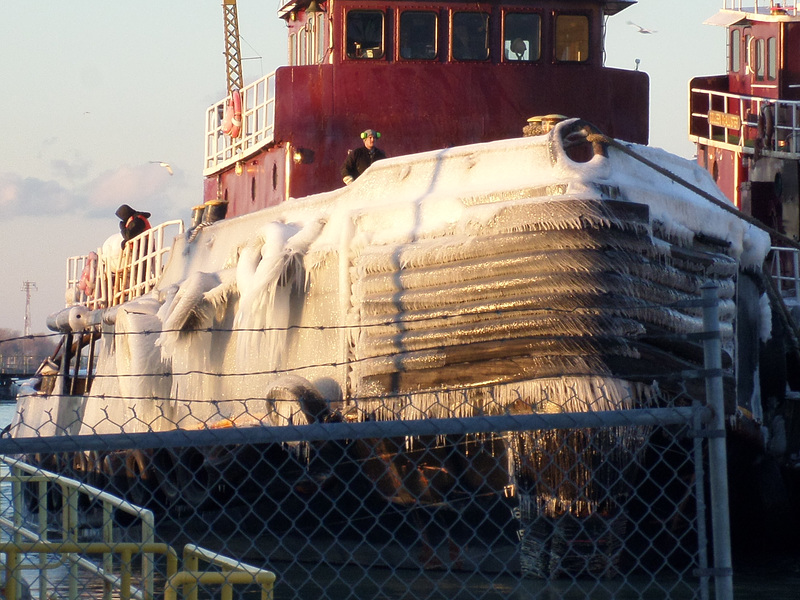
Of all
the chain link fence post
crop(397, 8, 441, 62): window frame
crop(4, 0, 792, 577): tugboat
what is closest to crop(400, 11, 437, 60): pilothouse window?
crop(397, 8, 441, 62): window frame

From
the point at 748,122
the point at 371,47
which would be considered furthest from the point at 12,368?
the point at 371,47

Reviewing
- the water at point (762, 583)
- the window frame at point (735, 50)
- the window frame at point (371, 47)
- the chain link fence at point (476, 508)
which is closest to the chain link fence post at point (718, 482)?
the chain link fence at point (476, 508)

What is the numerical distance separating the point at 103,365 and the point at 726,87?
14.4 m

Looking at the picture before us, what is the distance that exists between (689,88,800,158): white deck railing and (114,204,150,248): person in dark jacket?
8.70m

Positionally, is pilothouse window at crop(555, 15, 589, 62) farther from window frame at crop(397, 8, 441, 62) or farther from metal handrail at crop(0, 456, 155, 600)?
metal handrail at crop(0, 456, 155, 600)

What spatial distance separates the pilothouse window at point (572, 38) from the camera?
→ 1426 centimetres

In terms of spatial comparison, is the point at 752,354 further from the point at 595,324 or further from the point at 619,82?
the point at 619,82

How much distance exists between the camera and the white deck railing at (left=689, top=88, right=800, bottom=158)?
19.2 meters

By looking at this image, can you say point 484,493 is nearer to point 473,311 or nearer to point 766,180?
point 473,311

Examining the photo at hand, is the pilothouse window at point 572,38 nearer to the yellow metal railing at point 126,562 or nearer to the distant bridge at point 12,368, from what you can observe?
the yellow metal railing at point 126,562

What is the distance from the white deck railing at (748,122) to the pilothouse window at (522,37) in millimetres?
5435

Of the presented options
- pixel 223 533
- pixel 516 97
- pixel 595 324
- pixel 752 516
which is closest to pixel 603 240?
pixel 595 324

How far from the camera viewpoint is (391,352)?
8.95m

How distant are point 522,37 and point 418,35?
1132 millimetres
